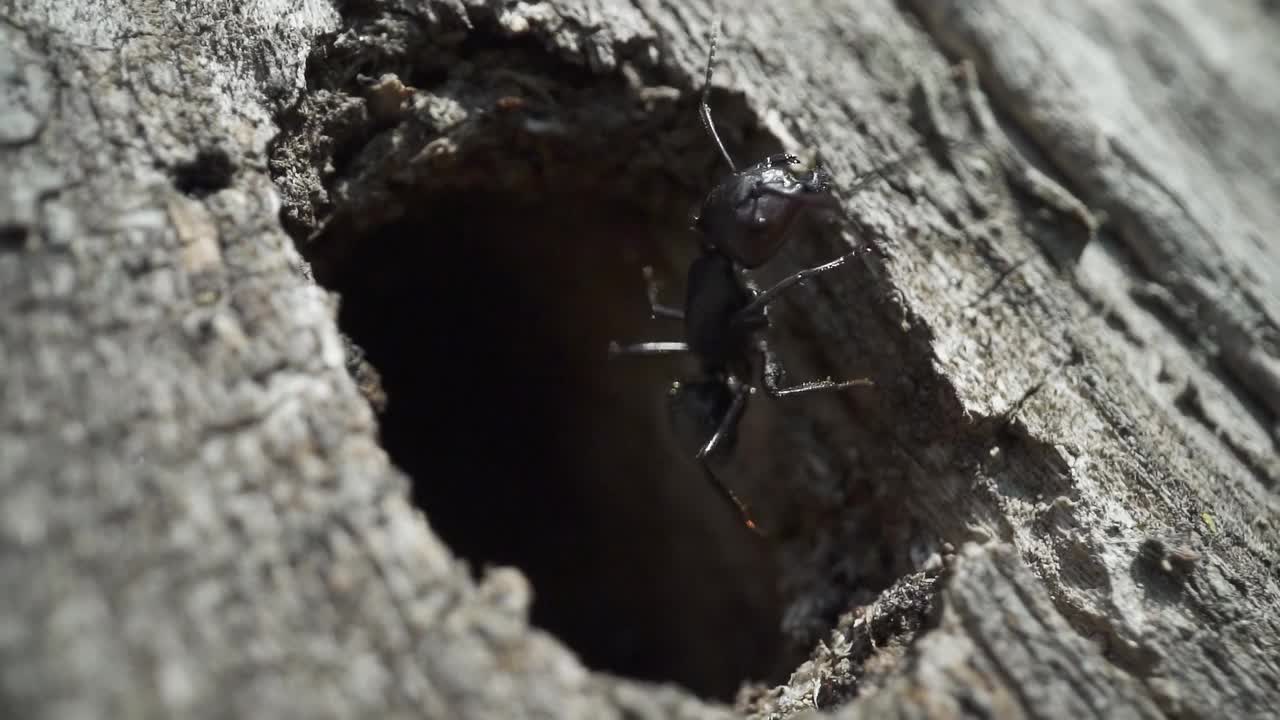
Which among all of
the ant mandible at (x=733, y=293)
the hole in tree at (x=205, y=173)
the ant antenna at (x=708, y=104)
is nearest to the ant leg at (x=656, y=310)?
the ant mandible at (x=733, y=293)

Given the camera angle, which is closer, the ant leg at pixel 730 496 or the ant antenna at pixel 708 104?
the ant antenna at pixel 708 104

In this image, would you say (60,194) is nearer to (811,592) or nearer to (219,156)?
(219,156)

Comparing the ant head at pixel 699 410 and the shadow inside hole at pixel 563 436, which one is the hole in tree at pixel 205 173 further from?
the ant head at pixel 699 410

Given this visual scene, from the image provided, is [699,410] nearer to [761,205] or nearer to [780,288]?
[780,288]

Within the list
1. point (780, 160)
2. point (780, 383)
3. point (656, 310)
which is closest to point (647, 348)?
point (656, 310)

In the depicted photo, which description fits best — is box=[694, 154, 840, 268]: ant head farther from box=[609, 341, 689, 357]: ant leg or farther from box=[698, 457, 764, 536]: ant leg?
box=[698, 457, 764, 536]: ant leg

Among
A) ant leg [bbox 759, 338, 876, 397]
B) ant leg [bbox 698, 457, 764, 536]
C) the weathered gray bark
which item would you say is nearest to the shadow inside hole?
ant leg [bbox 698, 457, 764, 536]

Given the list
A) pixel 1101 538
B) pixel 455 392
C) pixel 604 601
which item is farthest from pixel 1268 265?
pixel 455 392
